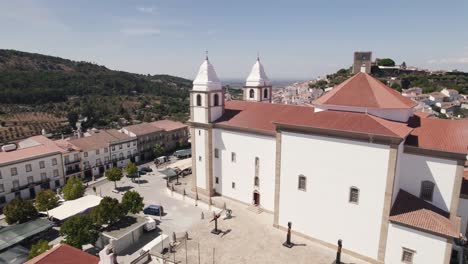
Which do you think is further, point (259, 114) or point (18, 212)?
point (259, 114)

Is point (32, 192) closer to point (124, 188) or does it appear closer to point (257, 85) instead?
point (124, 188)

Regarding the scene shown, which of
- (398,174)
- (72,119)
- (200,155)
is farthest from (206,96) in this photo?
(72,119)

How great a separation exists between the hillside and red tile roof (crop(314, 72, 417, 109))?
6858cm

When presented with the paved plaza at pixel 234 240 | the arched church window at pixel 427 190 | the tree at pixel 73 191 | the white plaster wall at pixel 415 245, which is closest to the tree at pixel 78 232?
the paved plaza at pixel 234 240

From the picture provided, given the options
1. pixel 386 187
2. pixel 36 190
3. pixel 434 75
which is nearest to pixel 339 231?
pixel 386 187

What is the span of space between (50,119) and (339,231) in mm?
89245

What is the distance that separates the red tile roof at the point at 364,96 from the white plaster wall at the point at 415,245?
347 inches

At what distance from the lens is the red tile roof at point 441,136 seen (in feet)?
63.6

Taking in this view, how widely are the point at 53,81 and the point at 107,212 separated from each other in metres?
105

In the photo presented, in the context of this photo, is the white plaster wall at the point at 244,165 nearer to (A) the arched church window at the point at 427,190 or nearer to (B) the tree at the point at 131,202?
(B) the tree at the point at 131,202

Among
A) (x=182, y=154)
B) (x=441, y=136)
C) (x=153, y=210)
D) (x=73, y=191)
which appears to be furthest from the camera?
(x=182, y=154)

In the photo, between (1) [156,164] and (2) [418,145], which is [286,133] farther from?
(1) [156,164]

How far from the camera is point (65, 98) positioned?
10206 centimetres

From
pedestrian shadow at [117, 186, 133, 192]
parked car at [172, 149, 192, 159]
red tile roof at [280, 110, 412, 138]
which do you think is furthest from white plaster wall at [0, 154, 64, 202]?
red tile roof at [280, 110, 412, 138]
